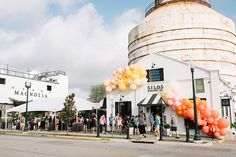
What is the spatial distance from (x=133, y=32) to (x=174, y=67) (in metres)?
21.3

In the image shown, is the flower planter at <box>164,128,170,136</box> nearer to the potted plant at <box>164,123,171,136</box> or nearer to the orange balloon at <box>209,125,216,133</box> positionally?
the potted plant at <box>164,123,171,136</box>

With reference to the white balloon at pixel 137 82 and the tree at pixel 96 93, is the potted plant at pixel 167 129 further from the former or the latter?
the tree at pixel 96 93

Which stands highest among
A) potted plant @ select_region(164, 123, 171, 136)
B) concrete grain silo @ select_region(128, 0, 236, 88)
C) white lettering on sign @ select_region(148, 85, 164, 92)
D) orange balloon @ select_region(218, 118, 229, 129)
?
concrete grain silo @ select_region(128, 0, 236, 88)

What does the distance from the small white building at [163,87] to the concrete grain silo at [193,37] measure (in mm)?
12703

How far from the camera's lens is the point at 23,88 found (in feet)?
154

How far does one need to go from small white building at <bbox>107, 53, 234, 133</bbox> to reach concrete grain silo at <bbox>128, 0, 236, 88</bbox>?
500 inches

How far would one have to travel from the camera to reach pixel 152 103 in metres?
23.1

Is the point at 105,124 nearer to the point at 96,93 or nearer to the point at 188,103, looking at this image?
the point at 188,103

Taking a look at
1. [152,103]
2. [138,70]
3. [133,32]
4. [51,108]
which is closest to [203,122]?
[152,103]

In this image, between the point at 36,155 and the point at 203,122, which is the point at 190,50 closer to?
the point at 203,122

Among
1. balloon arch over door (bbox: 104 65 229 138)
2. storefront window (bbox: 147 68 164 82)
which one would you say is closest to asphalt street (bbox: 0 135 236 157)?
balloon arch over door (bbox: 104 65 229 138)

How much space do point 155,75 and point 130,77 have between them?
7.55 ft

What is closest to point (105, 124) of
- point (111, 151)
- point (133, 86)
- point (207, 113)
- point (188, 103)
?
point (133, 86)

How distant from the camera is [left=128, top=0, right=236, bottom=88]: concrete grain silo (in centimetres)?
3706
